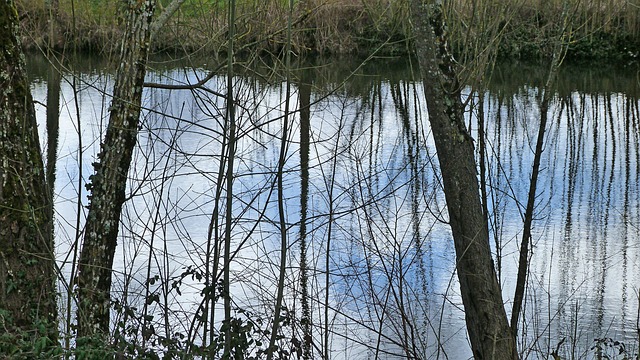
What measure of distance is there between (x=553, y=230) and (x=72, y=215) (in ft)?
16.0

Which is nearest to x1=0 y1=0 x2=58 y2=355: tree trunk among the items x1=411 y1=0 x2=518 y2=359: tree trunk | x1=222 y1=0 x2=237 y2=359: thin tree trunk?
x1=222 y1=0 x2=237 y2=359: thin tree trunk

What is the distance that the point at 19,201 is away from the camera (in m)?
4.45

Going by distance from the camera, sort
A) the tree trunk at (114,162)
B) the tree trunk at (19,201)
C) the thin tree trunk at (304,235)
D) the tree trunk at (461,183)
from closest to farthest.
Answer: the tree trunk at (19,201)
the tree trunk at (114,162)
the thin tree trunk at (304,235)
the tree trunk at (461,183)

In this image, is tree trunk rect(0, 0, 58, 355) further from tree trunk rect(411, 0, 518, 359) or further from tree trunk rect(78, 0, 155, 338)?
tree trunk rect(411, 0, 518, 359)

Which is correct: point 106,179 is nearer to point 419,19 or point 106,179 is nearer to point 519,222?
point 419,19

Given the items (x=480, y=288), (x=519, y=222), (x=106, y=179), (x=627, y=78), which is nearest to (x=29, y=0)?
(x=519, y=222)

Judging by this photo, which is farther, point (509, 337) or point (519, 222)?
point (519, 222)

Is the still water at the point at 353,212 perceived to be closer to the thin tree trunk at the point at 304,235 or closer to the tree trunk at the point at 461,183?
the thin tree trunk at the point at 304,235

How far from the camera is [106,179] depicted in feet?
14.7

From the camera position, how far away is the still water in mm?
4766

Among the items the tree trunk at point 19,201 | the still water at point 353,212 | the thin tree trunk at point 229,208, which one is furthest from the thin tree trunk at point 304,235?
the tree trunk at point 19,201

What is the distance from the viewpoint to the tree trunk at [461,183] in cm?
492

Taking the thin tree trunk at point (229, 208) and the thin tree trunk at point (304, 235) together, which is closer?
the thin tree trunk at point (229, 208)

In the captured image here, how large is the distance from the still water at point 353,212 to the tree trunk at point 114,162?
16 centimetres
